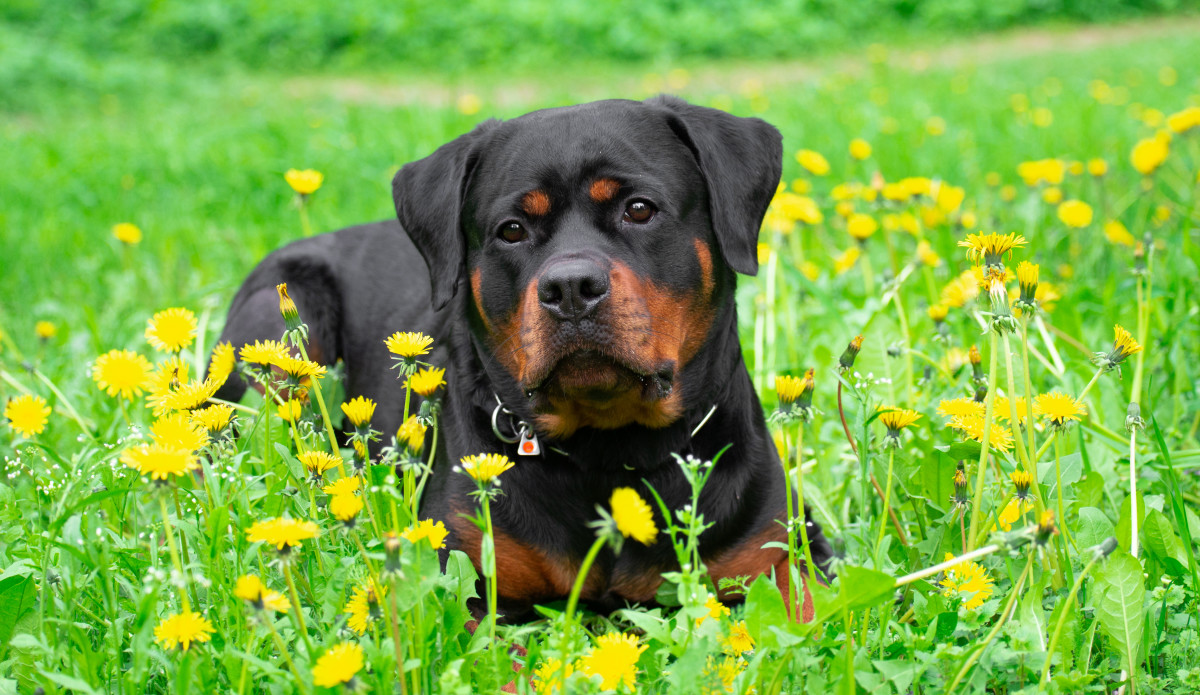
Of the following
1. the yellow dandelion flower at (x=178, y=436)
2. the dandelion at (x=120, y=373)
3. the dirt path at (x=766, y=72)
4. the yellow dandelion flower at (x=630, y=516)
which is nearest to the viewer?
the yellow dandelion flower at (x=630, y=516)

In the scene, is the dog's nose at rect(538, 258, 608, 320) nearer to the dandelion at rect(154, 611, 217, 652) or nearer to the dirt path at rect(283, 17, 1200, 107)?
the dandelion at rect(154, 611, 217, 652)

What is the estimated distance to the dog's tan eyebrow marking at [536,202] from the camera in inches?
98.1

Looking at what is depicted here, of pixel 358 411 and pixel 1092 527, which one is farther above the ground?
pixel 358 411

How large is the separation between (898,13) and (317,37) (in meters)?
8.87

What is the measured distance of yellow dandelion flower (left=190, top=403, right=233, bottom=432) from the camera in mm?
1801

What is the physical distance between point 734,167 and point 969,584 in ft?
3.93

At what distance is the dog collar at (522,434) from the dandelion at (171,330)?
2.55 feet

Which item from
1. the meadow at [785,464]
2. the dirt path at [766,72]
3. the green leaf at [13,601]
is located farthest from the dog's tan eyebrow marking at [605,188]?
the dirt path at [766,72]

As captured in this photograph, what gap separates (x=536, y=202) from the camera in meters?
2.49

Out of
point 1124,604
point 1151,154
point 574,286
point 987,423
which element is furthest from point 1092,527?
point 1151,154

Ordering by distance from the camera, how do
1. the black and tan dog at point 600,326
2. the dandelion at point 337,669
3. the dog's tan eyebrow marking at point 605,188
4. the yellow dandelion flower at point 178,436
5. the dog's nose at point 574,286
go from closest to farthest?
the dandelion at point 337,669
the yellow dandelion flower at point 178,436
the dog's nose at point 574,286
the black and tan dog at point 600,326
the dog's tan eyebrow marking at point 605,188

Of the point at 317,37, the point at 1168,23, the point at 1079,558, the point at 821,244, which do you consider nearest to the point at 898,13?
the point at 1168,23

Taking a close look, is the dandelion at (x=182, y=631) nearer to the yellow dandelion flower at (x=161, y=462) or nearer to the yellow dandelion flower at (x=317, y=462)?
the yellow dandelion flower at (x=161, y=462)

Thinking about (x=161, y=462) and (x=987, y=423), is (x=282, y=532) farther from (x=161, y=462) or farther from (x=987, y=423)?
(x=987, y=423)
